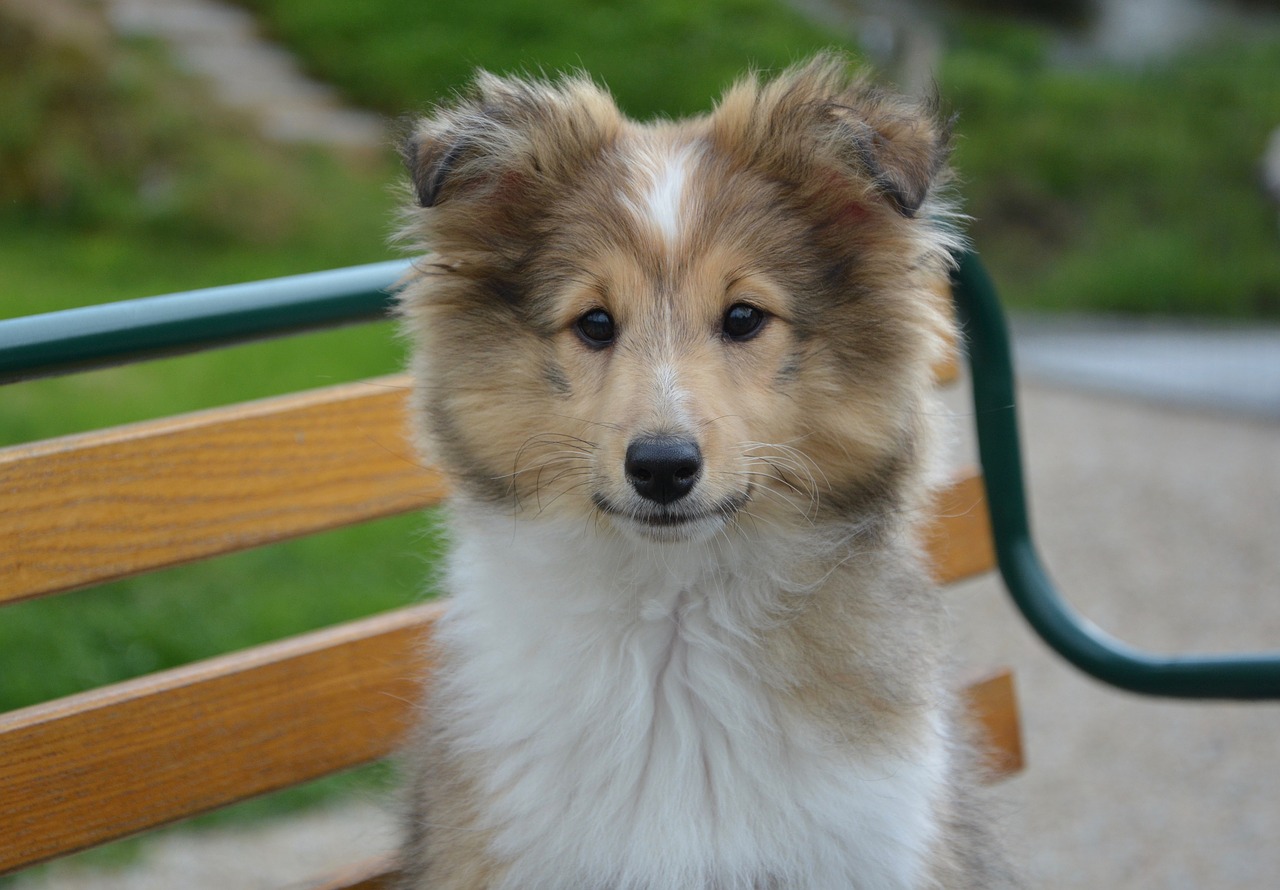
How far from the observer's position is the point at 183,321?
2.11 meters

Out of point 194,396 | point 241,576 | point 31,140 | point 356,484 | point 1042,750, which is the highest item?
point 31,140

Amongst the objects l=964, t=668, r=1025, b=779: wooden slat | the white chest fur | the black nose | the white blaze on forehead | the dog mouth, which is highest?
the white blaze on forehead

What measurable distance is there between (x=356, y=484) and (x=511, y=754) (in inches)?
25.5

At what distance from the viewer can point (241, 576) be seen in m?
5.84

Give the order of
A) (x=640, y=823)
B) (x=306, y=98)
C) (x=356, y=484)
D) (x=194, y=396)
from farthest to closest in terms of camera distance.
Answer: (x=306, y=98) → (x=194, y=396) → (x=356, y=484) → (x=640, y=823)

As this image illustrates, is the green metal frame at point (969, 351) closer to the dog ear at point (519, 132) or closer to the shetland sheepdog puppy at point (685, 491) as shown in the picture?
the shetland sheepdog puppy at point (685, 491)

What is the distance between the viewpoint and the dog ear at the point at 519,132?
8.16ft

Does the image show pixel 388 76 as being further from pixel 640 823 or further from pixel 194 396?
pixel 640 823

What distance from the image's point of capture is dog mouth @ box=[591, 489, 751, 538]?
2.21m

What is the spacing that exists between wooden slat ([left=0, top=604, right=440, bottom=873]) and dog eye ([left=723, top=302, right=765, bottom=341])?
2.88ft

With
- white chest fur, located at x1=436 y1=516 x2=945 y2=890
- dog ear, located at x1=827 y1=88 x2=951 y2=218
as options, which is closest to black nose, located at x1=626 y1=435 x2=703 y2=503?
white chest fur, located at x1=436 y1=516 x2=945 y2=890

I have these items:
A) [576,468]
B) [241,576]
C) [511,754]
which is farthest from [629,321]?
[241,576]

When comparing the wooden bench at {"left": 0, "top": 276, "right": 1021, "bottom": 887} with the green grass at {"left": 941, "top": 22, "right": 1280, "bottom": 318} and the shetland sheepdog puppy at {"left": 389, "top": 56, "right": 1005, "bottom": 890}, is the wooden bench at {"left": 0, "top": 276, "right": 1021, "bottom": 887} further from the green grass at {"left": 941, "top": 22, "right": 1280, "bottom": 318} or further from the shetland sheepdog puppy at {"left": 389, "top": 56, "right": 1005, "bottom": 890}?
the green grass at {"left": 941, "top": 22, "right": 1280, "bottom": 318}

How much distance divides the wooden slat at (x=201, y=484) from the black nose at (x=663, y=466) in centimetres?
69
